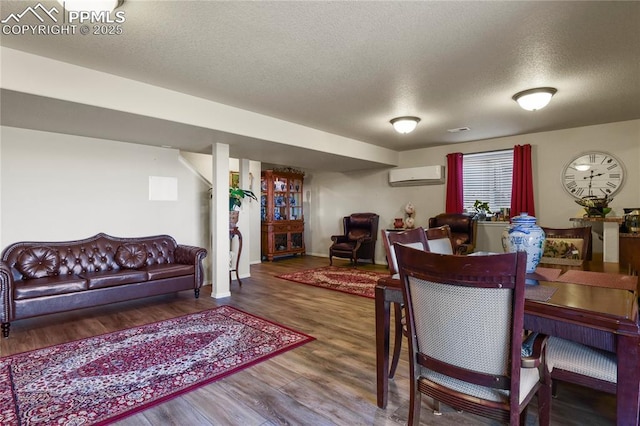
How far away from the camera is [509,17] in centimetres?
212

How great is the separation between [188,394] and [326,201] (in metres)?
6.51

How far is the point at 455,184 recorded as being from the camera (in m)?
6.05

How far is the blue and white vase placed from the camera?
1.80 m

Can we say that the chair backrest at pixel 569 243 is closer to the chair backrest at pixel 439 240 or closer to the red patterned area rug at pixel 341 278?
the chair backrest at pixel 439 240

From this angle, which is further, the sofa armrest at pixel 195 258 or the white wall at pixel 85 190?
the sofa armrest at pixel 195 258

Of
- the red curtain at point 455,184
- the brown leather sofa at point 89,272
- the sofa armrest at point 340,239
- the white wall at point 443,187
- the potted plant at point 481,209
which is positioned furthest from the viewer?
the sofa armrest at point 340,239

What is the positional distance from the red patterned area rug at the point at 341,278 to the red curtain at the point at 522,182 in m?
2.51

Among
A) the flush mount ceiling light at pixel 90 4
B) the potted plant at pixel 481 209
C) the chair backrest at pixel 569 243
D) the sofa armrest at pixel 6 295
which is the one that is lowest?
the sofa armrest at pixel 6 295

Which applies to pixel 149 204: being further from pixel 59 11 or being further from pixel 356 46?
pixel 356 46

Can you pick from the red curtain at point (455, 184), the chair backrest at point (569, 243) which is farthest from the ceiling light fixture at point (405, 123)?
the chair backrest at point (569, 243)

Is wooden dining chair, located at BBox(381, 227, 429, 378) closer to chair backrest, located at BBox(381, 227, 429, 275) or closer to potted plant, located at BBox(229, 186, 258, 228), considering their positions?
chair backrest, located at BBox(381, 227, 429, 275)

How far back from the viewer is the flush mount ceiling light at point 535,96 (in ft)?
10.9

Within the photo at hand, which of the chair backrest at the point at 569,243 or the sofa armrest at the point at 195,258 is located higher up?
the chair backrest at the point at 569,243

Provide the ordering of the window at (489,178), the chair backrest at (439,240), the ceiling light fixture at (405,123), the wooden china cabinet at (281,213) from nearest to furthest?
the chair backrest at (439,240) → the ceiling light fixture at (405,123) → the window at (489,178) → the wooden china cabinet at (281,213)
